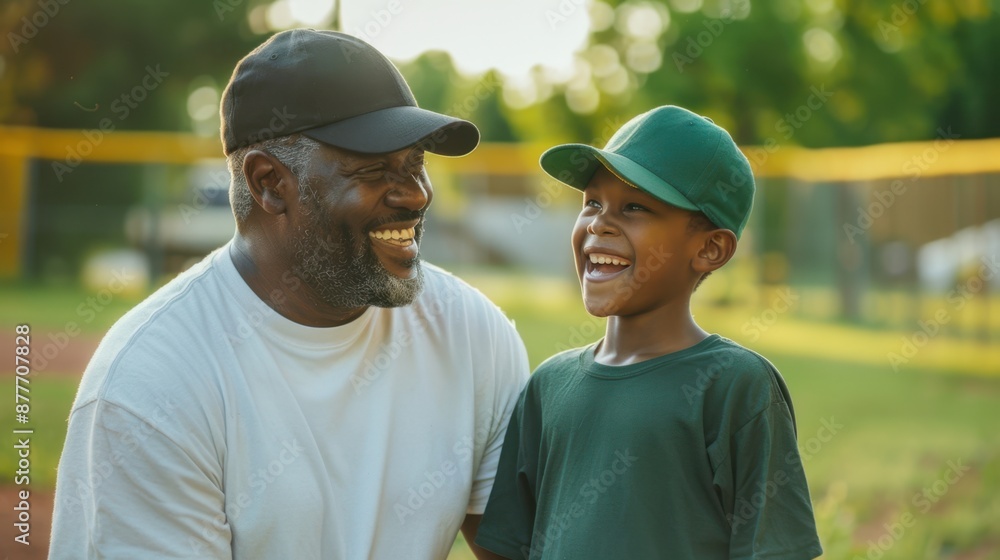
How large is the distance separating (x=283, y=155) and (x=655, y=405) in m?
1.17

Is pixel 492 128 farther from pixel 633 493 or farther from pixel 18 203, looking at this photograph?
pixel 633 493

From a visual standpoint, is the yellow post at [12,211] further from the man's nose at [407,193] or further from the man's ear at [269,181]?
the man's nose at [407,193]

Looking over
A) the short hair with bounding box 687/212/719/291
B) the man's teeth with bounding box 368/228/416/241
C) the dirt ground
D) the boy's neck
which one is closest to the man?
the man's teeth with bounding box 368/228/416/241

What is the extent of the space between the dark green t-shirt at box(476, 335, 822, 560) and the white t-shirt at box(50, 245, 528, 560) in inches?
17.6

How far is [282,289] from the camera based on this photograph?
108 inches

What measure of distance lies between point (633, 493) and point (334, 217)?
1.04m

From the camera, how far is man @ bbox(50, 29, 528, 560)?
95.0 inches

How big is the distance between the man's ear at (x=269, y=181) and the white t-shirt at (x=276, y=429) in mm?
182

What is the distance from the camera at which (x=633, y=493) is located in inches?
88.6

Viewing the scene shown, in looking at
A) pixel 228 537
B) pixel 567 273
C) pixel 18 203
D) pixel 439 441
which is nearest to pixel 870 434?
pixel 439 441

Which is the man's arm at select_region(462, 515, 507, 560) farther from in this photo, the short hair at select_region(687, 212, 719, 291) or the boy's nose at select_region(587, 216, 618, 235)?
→ the short hair at select_region(687, 212, 719, 291)

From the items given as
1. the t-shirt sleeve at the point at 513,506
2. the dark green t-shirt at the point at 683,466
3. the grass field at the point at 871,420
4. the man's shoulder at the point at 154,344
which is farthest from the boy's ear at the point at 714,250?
the grass field at the point at 871,420

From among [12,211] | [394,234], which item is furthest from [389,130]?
[12,211]

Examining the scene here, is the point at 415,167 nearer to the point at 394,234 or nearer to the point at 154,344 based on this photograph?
the point at 394,234
